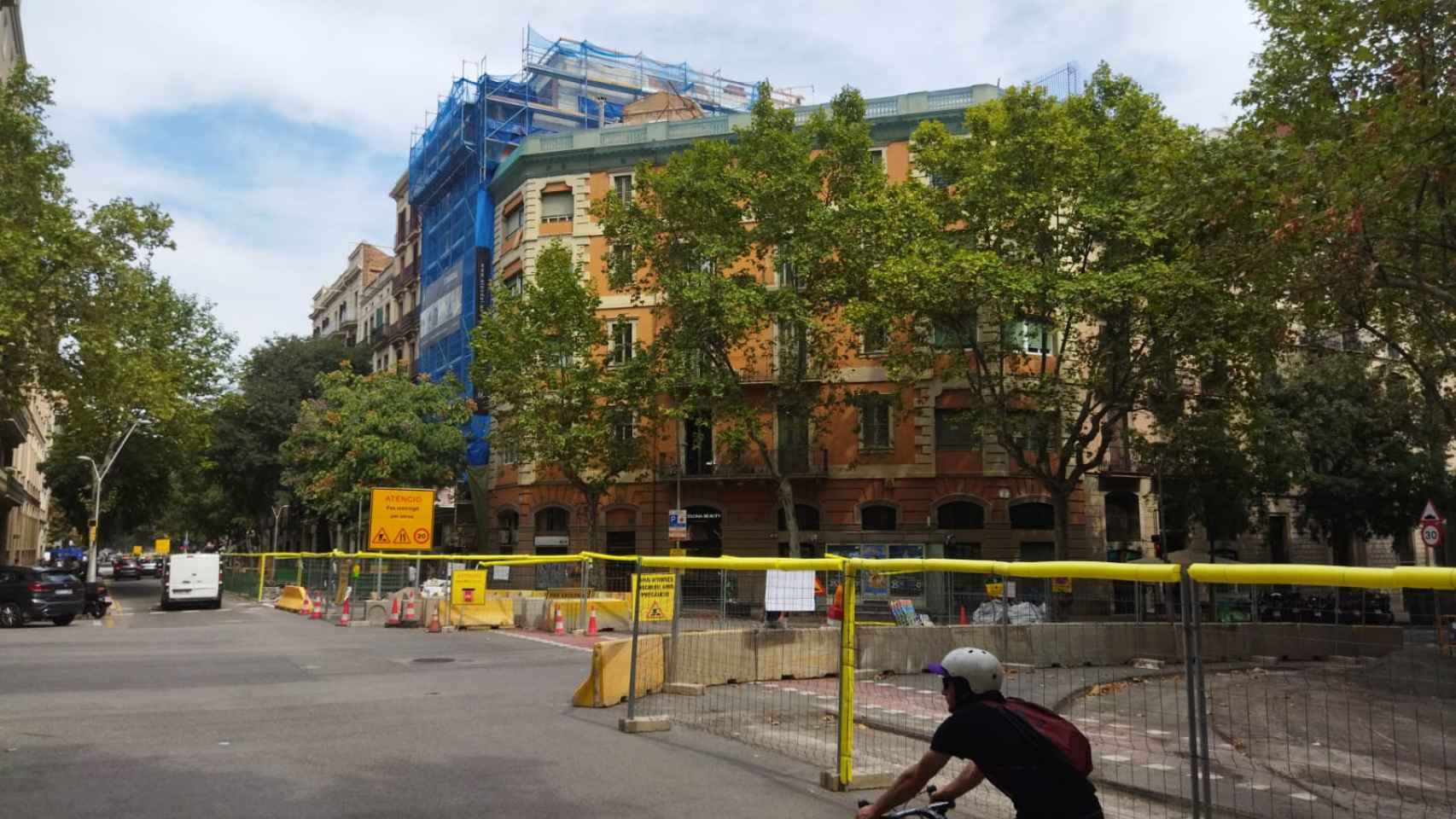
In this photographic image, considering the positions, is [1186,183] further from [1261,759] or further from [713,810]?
[713,810]

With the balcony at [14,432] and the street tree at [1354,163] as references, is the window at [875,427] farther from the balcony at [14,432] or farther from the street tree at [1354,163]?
the balcony at [14,432]

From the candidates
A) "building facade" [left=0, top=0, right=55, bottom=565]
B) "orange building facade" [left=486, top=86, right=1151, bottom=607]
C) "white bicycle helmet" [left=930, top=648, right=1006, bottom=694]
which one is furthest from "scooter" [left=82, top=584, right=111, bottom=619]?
"white bicycle helmet" [left=930, top=648, right=1006, bottom=694]

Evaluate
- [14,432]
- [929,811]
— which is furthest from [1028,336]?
[14,432]

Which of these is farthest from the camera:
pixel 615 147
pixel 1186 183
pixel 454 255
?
pixel 454 255

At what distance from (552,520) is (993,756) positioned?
130 ft

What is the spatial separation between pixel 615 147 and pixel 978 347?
1777cm

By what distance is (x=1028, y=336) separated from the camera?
31.1m

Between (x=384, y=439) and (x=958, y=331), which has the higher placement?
(x=958, y=331)

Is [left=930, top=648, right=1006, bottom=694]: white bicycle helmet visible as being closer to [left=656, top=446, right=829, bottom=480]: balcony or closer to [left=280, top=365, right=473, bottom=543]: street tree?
[left=656, top=446, right=829, bottom=480]: balcony

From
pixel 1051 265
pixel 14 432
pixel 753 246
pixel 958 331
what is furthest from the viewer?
pixel 14 432

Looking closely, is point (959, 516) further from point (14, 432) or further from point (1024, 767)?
point (14, 432)

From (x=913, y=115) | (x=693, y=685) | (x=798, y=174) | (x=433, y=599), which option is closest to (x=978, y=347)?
(x=798, y=174)

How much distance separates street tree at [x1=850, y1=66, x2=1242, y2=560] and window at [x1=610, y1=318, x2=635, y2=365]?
30.2ft

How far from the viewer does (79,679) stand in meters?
14.7
